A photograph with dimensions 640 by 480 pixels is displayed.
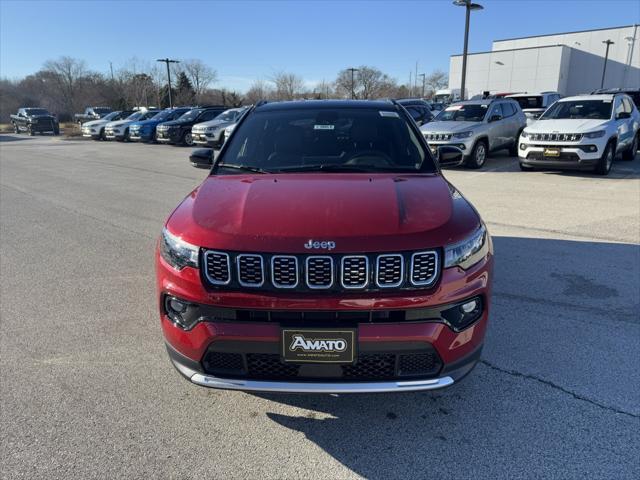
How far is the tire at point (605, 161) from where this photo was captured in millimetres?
10336

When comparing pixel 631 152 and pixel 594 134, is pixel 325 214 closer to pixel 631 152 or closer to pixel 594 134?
pixel 594 134

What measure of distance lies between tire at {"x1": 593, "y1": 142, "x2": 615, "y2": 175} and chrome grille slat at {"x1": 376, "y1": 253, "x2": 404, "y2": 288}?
1005 cm

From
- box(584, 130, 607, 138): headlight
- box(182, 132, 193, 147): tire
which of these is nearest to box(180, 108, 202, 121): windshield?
box(182, 132, 193, 147): tire

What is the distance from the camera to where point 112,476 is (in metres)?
2.27

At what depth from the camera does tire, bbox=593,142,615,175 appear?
10336 millimetres

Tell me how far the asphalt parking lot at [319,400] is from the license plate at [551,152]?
548 centimetres

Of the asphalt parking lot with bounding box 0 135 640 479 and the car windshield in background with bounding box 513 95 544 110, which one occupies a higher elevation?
the car windshield in background with bounding box 513 95 544 110

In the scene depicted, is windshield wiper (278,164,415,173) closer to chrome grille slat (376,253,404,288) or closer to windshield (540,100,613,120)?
chrome grille slat (376,253,404,288)


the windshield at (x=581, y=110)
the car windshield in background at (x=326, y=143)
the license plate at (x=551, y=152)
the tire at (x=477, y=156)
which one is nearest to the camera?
the car windshield in background at (x=326, y=143)

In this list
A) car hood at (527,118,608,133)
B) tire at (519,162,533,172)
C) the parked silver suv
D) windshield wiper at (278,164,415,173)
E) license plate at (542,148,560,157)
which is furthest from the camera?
the parked silver suv

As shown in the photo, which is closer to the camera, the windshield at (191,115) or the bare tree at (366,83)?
the windshield at (191,115)

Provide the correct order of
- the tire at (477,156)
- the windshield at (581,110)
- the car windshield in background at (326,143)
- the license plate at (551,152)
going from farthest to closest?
the tire at (477,156), the windshield at (581,110), the license plate at (551,152), the car windshield in background at (326,143)

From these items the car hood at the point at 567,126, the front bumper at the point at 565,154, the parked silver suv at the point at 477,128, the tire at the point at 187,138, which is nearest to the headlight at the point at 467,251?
the front bumper at the point at 565,154

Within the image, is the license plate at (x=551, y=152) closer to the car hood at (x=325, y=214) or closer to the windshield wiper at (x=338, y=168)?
the windshield wiper at (x=338, y=168)
